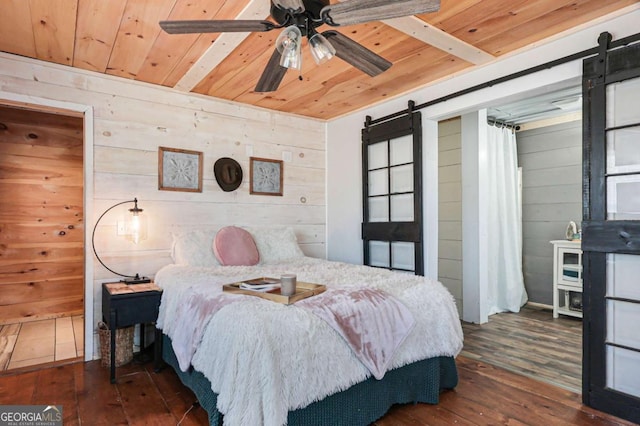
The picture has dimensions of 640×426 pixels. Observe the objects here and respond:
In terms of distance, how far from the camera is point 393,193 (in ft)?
11.3

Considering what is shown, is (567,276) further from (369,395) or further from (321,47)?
(321,47)

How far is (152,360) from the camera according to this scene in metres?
2.89

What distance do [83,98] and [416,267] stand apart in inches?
118

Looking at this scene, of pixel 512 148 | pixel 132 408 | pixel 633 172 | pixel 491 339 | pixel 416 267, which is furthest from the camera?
pixel 512 148

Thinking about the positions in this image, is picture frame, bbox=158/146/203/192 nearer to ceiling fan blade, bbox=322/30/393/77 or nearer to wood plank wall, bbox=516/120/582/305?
ceiling fan blade, bbox=322/30/393/77

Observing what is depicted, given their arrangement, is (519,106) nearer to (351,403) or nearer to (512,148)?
(512,148)

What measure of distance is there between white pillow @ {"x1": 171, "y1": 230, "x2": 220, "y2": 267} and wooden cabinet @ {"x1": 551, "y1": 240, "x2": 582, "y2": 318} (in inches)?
143

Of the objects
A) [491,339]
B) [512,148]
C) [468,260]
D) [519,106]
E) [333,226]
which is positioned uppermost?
[519,106]

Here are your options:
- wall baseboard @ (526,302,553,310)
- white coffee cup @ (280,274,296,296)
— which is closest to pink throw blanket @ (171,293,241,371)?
white coffee cup @ (280,274,296,296)

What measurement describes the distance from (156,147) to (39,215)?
1.80 m

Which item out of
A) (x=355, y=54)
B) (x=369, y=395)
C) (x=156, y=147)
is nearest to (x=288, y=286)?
(x=369, y=395)

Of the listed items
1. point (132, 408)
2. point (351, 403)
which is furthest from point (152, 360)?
point (351, 403)

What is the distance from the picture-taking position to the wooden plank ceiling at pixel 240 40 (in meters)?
2.04

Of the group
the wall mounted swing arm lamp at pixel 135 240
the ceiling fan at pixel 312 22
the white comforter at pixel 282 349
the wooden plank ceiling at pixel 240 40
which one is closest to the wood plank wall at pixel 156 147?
the wall mounted swing arm lamp at pixel 135 240
